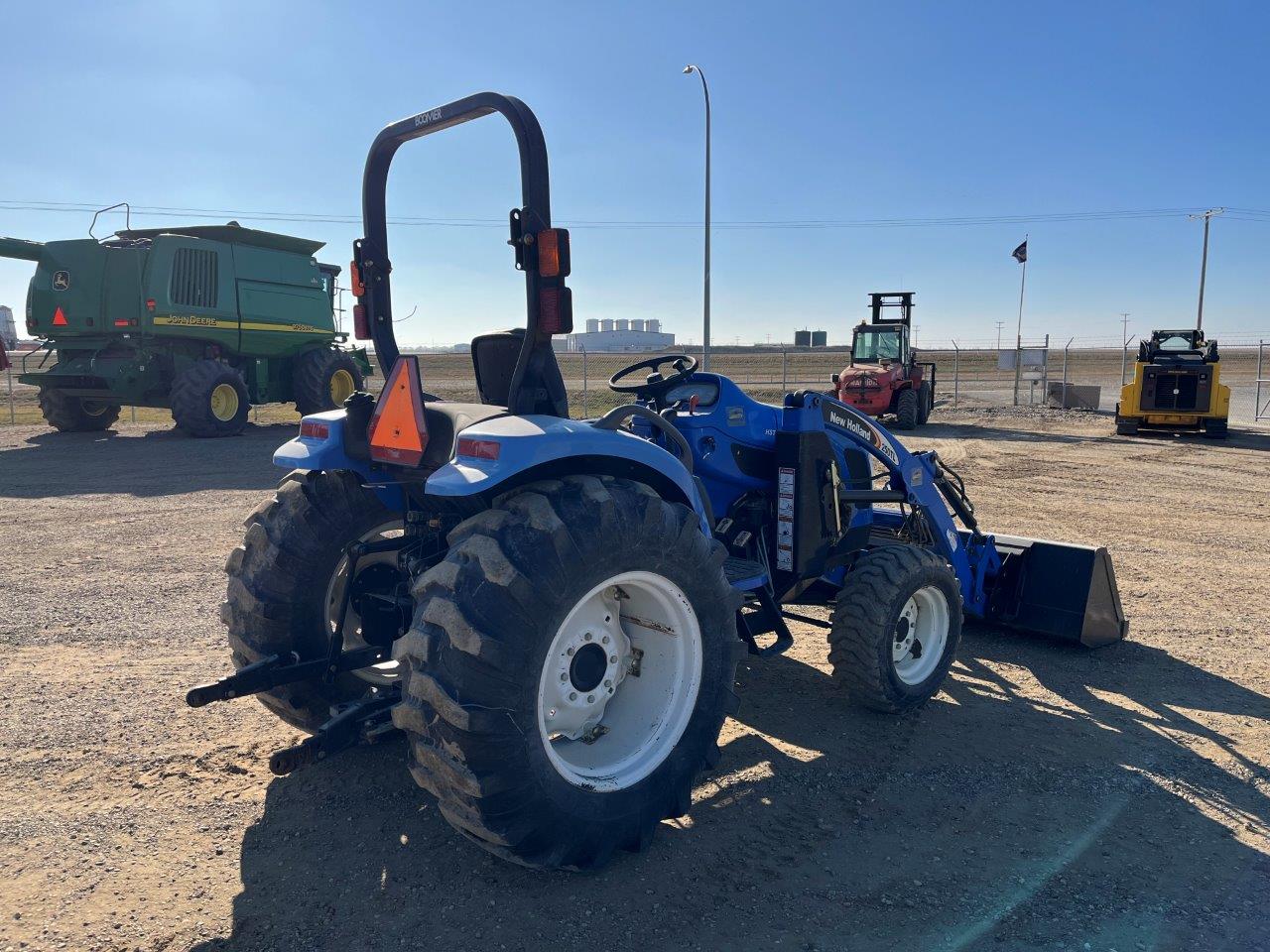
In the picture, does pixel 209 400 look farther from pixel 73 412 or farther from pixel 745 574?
pixel 745 574

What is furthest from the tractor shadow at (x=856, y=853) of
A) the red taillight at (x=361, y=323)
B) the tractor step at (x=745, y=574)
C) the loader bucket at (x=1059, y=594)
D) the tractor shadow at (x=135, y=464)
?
the tractor shadow at (x=135, y=464)

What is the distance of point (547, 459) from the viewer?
2.95 m

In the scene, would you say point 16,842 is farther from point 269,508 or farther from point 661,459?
point 661,459

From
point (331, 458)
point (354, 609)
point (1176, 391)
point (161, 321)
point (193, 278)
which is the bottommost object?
Result: point (354, 609)

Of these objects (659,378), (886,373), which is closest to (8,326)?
(886,373)

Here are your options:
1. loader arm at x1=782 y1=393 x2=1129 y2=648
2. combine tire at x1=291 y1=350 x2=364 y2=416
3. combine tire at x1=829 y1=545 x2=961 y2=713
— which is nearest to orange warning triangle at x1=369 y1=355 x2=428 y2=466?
combine tire at x1=829 y1=545 x2=961 y2=713

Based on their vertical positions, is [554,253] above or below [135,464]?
above

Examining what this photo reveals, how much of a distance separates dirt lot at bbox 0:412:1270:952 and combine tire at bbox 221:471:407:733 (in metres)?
0.36

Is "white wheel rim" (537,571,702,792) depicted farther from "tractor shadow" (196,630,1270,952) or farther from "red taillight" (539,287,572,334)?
"red taillight" (539,287,572,334)

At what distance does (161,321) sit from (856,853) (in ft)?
50.8

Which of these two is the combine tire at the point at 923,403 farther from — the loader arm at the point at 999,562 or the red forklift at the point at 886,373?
the loader arm at the point at 999,562

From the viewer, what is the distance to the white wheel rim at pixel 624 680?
10.4ft

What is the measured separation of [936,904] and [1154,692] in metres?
2.73

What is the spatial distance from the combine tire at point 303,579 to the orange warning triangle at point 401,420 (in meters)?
0.40
